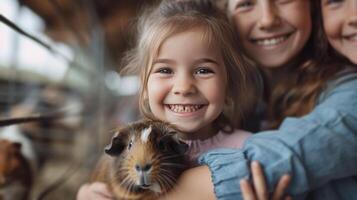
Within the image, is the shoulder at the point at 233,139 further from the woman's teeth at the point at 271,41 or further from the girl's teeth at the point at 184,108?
the woman's teeth at the point at 271,41

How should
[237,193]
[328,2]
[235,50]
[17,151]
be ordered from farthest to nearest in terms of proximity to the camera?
[17,151] → [328,2] → [235,50] → [237,193]

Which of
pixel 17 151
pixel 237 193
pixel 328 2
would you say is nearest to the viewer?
pixel 237 193

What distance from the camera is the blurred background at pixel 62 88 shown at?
4.62 ft

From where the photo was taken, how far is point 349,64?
3.34 feet

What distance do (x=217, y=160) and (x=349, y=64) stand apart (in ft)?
1.61

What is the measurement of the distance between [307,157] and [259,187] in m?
0.11

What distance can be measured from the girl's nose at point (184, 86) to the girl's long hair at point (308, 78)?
1.26ft

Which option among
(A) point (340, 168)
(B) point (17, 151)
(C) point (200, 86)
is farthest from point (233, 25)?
(B) point (17, 151)

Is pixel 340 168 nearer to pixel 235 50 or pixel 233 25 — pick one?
pixel 235 50

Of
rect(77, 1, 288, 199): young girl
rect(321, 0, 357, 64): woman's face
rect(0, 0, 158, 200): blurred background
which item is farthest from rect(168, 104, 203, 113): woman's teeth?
rect(321, 0, 357, 64): woman's face

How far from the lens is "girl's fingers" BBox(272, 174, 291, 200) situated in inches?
27.4

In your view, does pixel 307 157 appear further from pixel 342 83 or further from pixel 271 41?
pixel 271 41

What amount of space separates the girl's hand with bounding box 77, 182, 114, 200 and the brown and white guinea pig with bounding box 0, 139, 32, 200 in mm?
420

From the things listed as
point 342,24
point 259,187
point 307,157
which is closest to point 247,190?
point 259,187
